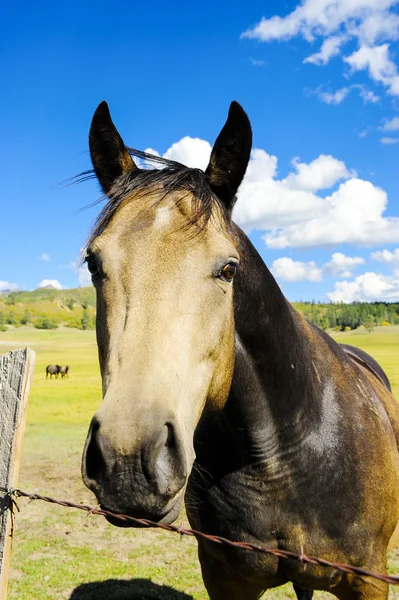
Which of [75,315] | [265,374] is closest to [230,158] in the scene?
[265,374]

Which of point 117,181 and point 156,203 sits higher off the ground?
point 117,181

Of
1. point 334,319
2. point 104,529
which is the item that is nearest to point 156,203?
point 104,529

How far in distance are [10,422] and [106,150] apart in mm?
1792

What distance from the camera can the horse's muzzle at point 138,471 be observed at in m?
1.72

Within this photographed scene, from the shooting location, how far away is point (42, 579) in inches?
240

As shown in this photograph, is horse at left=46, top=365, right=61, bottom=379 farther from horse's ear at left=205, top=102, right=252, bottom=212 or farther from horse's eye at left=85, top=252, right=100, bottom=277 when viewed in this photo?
horse's ear at left=205, top=102, right=252, bottom=212

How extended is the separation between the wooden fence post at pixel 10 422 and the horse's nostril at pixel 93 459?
39.7 inches

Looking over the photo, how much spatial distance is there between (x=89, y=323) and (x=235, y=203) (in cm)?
14937

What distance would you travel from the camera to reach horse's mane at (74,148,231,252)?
2.56 m

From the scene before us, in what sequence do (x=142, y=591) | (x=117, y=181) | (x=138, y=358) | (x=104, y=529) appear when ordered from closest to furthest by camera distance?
(x=138, y=358), (x=117, y=181), (x=142, y=591), (x=104, y=529)

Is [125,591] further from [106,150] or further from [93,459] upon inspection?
[106,150]

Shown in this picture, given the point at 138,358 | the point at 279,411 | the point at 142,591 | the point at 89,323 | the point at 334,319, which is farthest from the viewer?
the point at 334,319

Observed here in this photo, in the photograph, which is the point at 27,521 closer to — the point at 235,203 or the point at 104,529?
the point at 104,529

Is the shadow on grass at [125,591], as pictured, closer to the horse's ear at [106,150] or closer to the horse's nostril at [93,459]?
the horse's nostril at [93,459]
